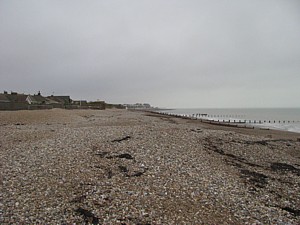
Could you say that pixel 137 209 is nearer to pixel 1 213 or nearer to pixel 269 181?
pixel 1 213

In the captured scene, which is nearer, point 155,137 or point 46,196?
point 46,196

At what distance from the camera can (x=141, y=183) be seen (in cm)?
877

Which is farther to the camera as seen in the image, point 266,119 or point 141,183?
point 266,119

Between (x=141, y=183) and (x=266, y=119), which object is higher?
(x=266, y=119)

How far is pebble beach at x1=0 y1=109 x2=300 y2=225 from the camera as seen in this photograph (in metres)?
6.66

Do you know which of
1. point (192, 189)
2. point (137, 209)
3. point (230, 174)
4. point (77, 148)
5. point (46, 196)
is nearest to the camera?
point (137, 209)

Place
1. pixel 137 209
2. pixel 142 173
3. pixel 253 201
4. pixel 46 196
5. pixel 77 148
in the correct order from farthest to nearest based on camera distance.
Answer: pixel 77 148
pixel 142 173
pixel 253 201
pixel 46 196
pixel 137 209

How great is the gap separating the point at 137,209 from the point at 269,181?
6741 millimetres

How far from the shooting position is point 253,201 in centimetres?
802

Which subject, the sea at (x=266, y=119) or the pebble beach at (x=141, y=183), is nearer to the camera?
the pebble beach at (x=141, y=183)

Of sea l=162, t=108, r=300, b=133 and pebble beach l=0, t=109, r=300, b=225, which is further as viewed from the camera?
sea l=162, t=108, r=300, b=133

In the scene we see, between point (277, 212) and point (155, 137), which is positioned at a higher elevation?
point (155, 137)

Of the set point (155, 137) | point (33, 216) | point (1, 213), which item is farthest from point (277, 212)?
point (155, 137)

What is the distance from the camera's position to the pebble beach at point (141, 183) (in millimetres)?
6664
